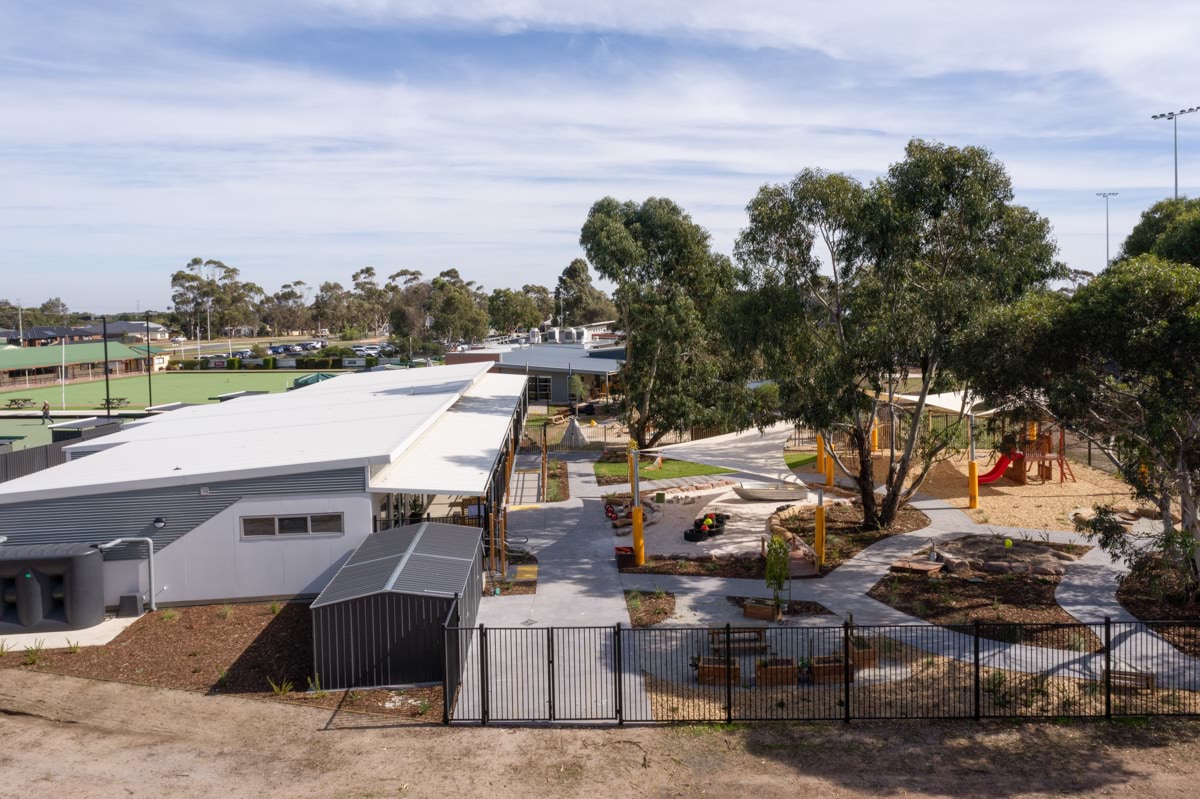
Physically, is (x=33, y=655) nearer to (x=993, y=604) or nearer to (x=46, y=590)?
(x=46, y=590)

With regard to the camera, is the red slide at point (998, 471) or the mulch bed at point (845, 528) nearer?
the mulch bed at point (845, 528)

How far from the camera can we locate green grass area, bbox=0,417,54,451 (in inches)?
1649

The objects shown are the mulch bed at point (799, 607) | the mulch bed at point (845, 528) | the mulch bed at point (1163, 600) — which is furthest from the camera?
the mulch bed at point (845, 528)

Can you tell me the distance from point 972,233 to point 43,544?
19397 millimetres

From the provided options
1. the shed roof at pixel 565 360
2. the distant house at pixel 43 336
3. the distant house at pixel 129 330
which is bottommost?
the shed roof at pixel 565 360

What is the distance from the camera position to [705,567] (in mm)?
19469

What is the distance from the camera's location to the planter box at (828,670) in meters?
13.1

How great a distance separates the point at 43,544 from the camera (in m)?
16.8

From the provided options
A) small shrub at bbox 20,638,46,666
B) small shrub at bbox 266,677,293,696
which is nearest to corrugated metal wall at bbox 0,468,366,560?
small shrub at bbox 20,638,46,666

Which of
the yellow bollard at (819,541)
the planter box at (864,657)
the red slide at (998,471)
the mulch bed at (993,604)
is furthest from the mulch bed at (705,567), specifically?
the red slide at (998,471)

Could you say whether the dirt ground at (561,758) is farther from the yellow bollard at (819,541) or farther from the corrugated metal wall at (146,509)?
the yellow bollard at (819,541)

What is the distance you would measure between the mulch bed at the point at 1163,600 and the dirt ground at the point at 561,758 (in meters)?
3.35

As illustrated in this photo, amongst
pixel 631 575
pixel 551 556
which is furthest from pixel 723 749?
pixel 551 556

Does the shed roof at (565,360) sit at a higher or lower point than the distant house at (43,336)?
lower
